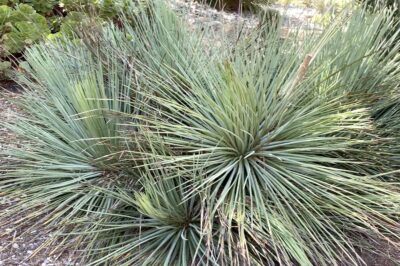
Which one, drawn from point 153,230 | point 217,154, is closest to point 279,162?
point 217,154

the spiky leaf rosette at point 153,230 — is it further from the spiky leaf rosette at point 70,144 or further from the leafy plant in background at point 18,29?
the leafy plant in background at point 18,29

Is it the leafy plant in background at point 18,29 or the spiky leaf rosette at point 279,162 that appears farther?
the leafy plant in background at point 18,29

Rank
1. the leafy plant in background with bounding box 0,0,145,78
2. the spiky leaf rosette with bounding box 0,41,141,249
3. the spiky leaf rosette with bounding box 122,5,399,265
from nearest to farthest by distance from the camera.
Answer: the spiky leaf rosette with bounding box 122,5,399,265 → the spiky leaf rosette with bounding box 0,41,141,249 → the leafy plant in background with bounding box 0,0,145,78

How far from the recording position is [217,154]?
1972 millimetres

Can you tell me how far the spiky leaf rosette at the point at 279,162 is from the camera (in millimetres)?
1799

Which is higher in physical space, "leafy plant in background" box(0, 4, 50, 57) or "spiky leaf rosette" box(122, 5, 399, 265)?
"spiky leaf rosette" box(122, 5, 399, 265)

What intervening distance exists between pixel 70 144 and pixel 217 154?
816 millimetres

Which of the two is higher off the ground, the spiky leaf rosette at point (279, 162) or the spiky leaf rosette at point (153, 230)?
the spiky leaf rosette at point (279, 162)

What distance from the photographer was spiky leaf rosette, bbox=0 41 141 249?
6.86 ft

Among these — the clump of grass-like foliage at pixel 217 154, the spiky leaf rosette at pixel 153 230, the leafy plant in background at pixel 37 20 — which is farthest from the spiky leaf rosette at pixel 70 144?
the leafy plant in background at pixel 37 20

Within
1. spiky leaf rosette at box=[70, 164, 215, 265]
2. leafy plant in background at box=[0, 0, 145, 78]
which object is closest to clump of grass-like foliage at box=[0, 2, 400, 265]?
spiky leaf rosette at box=[70, 164, 215, 265]

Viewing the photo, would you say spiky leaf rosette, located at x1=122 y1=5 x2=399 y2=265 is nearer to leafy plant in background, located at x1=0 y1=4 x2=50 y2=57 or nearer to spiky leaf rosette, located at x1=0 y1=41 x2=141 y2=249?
spiky leaf rosette, located at x1=0 y1=41 x2=141 y2=249

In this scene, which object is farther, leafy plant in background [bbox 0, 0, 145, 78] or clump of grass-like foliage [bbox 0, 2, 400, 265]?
leafy plant in background [bbox 0, 0, 145, 78]

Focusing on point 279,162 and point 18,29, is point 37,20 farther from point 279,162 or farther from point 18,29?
point 279,162
